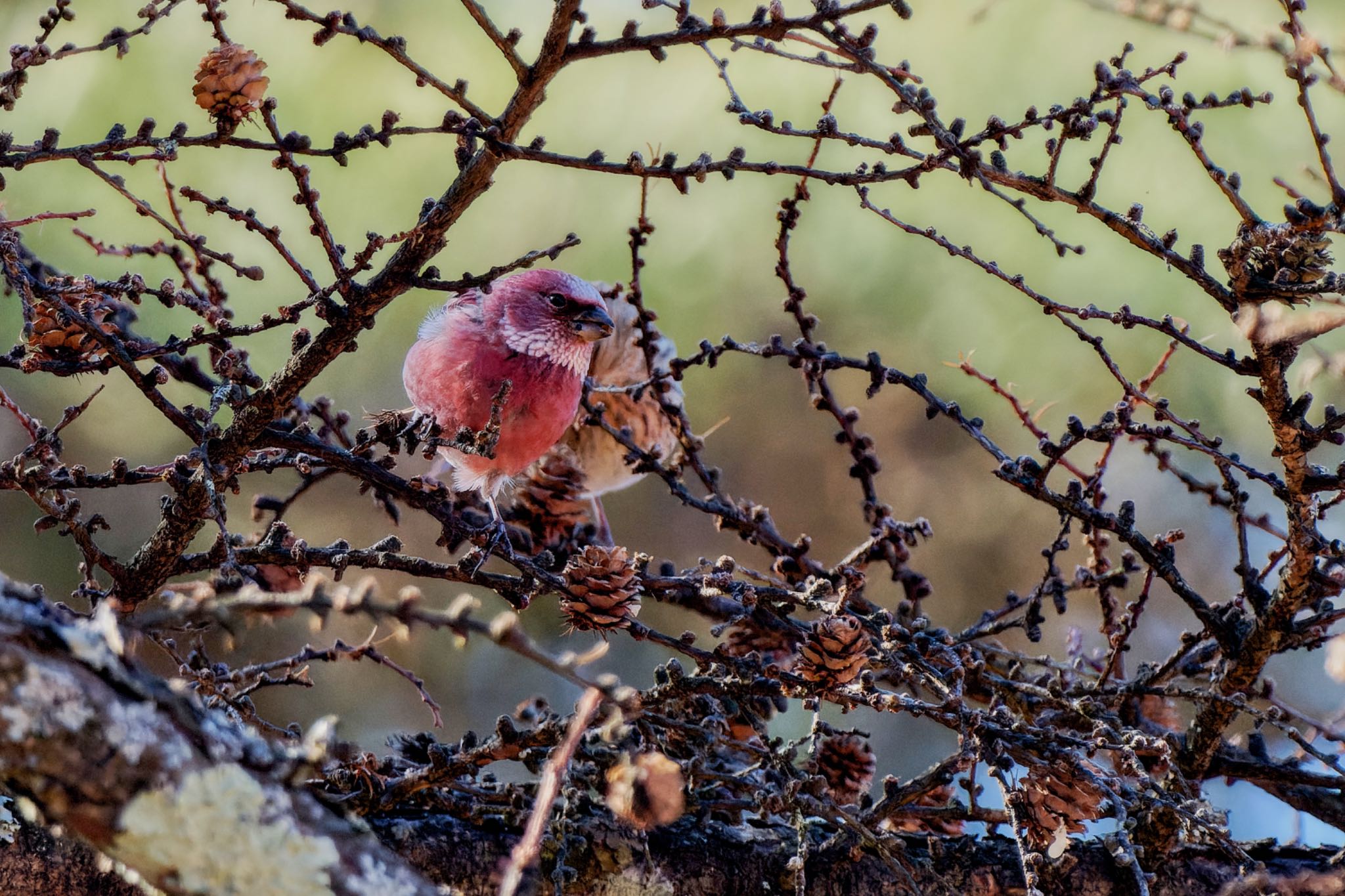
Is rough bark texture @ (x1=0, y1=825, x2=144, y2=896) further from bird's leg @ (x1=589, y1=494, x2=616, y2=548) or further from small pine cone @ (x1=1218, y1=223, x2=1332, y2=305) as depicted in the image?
small pine cone @ (x1=1218, y1=223, x2=1332, y2=305)

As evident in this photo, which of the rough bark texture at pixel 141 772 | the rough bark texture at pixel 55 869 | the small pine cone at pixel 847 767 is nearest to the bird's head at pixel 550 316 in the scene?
the small pine cone at pixel 847 767

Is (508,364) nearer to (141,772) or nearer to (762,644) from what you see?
(762,644)

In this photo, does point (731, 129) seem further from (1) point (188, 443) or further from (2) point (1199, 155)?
(2) point (1199, 155)

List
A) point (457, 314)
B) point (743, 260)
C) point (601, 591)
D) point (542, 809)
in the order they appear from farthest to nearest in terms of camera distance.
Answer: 1. point (743, 260)
2. point (457, 314)
3. point (601, 591)
4. point (542, 809)

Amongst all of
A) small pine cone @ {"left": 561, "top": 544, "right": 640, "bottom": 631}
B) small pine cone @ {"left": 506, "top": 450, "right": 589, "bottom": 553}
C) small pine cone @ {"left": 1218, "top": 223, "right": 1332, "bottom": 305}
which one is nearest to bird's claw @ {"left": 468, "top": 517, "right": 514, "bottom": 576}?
small pine cone @ {"left": 561, "top": 544, "right": 640, "bottom": 631}

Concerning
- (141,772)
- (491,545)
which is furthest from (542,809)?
(491,545)

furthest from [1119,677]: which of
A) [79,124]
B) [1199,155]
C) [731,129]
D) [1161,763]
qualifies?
[79,124]
